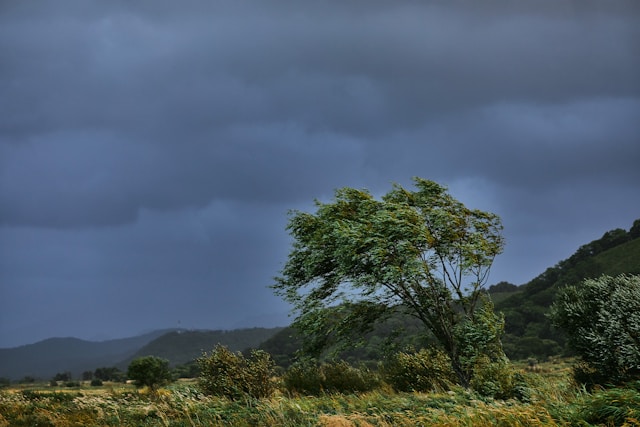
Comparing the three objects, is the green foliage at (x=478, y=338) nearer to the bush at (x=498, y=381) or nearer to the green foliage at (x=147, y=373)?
the bush at (x=498, y=381)

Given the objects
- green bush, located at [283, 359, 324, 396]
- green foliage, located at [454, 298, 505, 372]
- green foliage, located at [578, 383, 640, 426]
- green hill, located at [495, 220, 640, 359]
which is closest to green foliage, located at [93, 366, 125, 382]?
green hill, located at [495, 220, 640, 359]

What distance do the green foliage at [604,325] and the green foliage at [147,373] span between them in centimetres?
5325

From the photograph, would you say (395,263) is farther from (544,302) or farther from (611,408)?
(544,302)

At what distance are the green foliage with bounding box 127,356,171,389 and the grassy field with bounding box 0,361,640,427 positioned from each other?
1672 inches

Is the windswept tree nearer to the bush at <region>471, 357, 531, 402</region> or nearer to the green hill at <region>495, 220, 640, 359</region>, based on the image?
the bush at <region>471, 357, 531, 402</region>

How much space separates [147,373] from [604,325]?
56.9m

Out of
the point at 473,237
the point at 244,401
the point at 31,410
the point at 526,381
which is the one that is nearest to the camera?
the point at 244,401

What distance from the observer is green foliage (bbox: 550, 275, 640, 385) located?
20281 millimetres

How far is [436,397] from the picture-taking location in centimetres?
1554

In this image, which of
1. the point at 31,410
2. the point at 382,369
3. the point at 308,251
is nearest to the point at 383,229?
the point at 308,251

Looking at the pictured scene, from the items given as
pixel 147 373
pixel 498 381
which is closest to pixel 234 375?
pixel 498 381

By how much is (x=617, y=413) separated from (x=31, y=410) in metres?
25.3

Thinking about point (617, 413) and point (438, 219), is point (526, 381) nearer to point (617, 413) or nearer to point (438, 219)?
point (438, 219)

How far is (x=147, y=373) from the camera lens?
62.4 metres
